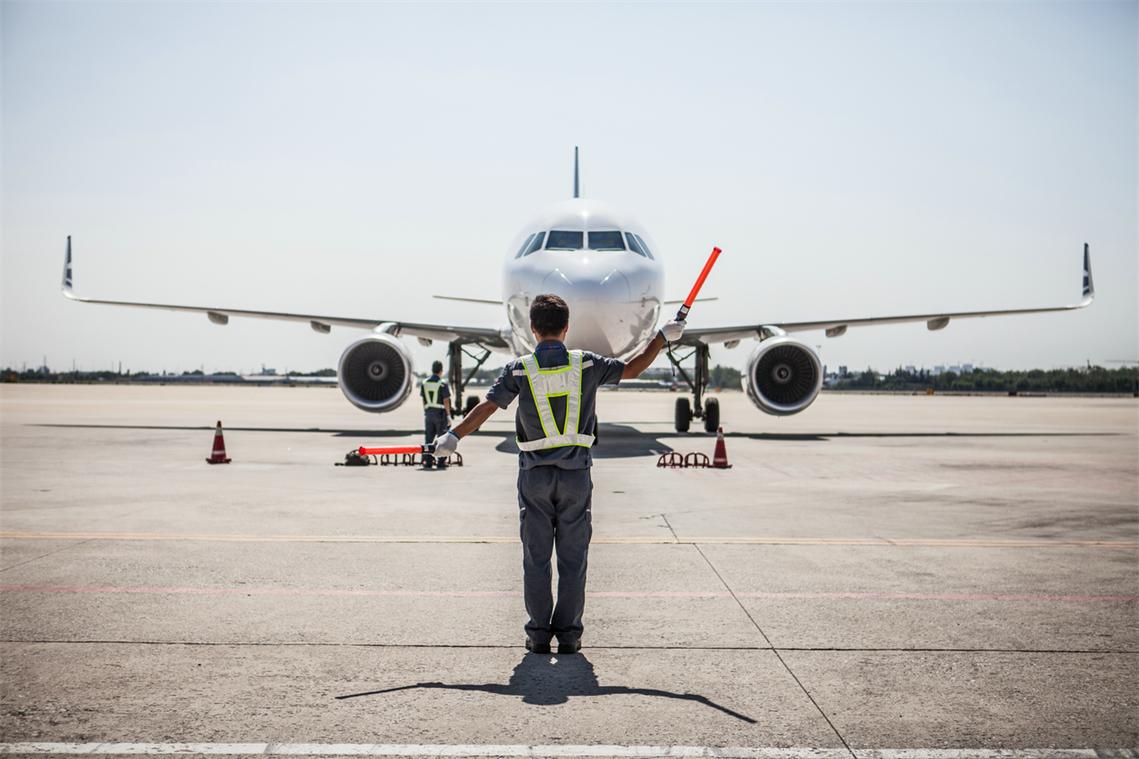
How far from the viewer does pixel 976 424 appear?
25.9 meters

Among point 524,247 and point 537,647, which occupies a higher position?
point 524,247

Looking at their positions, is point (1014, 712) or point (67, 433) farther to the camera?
point (67, 433)

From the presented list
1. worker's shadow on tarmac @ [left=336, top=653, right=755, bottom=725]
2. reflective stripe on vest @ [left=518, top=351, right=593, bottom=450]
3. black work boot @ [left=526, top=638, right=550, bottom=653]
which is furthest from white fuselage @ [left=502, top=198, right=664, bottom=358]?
worker's shadow on tarmac @ [left=336, top=653, right=755, bottom=725]

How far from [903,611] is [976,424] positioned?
23023mm

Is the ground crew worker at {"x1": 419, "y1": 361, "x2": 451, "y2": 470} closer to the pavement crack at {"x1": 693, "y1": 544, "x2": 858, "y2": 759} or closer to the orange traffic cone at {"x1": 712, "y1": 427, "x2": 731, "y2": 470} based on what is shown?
the orange traffic cone at {"x1": 712, "y1": 427, "x2": 731, "y2": 470}

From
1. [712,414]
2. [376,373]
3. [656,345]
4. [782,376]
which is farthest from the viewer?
[712,414]

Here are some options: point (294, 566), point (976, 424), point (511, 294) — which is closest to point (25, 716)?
point (294, 566)

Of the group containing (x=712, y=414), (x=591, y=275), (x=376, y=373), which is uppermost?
(x=591, y=275)

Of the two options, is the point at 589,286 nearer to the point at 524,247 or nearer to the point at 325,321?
the point at 524,247

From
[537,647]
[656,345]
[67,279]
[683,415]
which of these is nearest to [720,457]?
[683,415]

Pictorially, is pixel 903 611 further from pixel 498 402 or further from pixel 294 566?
pixel 294 566

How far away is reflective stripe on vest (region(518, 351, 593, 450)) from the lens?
4.55 meters

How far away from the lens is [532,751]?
3.14m

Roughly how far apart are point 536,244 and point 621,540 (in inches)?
312
